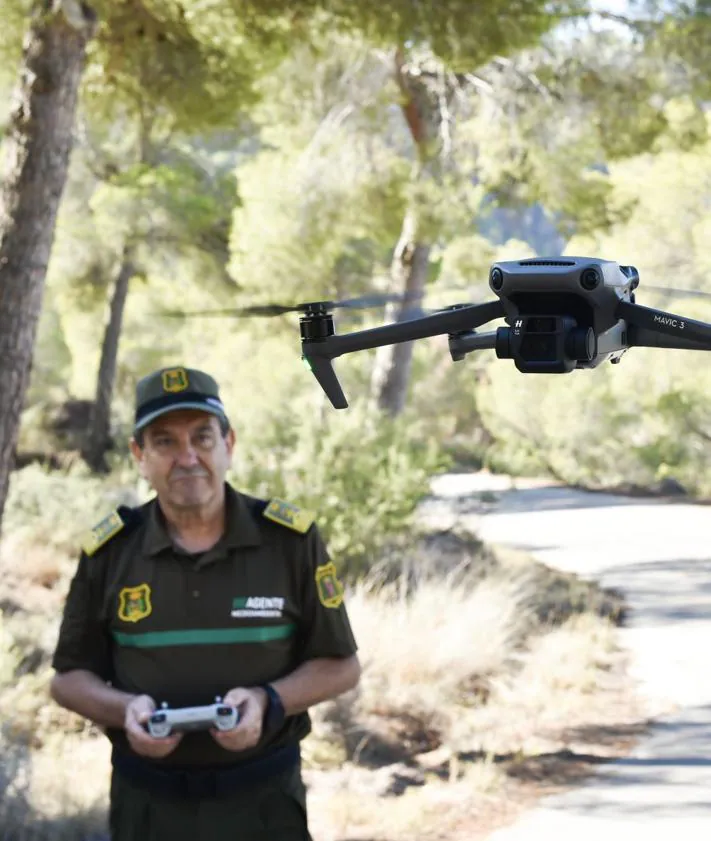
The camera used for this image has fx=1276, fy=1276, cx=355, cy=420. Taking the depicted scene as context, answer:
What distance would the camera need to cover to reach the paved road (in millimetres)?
5754

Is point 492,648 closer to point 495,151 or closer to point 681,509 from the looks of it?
point 495,151

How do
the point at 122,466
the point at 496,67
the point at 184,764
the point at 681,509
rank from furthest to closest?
1. the point at 681,509
2. the point at 122,466
3. the point at 496,67
4. the point at 184,764

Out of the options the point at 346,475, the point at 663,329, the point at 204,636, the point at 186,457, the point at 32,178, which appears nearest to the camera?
the point at 663,329

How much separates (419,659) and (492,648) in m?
0.75

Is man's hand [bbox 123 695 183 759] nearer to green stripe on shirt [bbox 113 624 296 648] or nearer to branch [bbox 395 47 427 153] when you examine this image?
green stripe on shirt [bbox 113 624 296 648]

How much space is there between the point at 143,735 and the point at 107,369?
59.7 feet

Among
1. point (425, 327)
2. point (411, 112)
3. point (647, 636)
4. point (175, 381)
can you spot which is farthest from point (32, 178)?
point (411, 112)

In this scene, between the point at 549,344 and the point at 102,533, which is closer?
the point at 549,344

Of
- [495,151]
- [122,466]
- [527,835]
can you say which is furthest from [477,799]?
[122,466]

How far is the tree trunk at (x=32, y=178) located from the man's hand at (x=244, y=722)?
3194 mm

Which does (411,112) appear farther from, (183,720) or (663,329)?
(663,329)

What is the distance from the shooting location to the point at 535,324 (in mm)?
1323

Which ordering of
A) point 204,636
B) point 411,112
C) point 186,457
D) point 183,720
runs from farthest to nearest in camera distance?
point 411,112, point 186,457, point 204,636, point 183,720

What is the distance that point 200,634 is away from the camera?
282 cm
